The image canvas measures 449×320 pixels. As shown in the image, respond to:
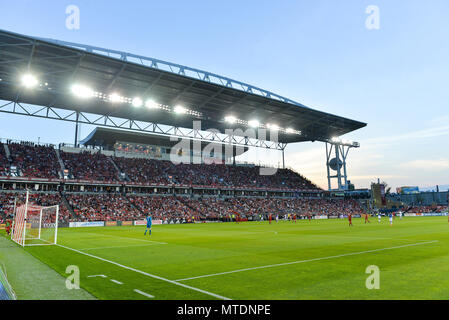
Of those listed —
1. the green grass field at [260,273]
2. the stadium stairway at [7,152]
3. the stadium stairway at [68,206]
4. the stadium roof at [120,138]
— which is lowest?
the green grass field at [260,273]

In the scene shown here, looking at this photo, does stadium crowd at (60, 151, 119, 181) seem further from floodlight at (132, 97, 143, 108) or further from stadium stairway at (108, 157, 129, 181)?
floodlight at (132, 97, 143, 108)

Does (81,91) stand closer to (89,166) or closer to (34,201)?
(89,166)

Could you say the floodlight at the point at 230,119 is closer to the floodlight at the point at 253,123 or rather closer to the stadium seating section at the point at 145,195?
the floodlight at the point at 253,123

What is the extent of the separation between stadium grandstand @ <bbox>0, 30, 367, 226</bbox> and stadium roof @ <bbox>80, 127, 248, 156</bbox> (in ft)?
0.72

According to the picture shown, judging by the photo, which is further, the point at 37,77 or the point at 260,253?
the point at 37,77

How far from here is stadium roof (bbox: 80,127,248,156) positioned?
203 ft

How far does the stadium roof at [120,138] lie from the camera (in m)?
61.9

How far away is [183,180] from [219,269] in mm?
53957

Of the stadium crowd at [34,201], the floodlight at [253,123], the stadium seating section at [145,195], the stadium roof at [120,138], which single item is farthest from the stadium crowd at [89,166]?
the floodlight at [253,123]

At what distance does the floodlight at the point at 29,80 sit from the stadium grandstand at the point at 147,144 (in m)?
0.17
